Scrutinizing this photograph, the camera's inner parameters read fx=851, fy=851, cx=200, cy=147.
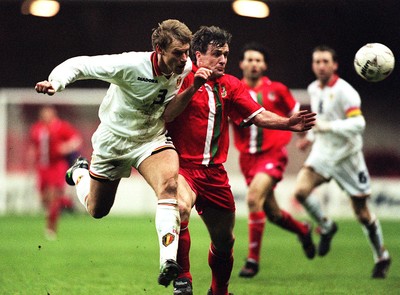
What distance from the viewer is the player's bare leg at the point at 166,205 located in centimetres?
543

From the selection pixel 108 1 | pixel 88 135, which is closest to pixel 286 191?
pixel 88 135

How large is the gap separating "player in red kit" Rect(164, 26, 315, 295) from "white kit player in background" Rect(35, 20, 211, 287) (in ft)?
0.59

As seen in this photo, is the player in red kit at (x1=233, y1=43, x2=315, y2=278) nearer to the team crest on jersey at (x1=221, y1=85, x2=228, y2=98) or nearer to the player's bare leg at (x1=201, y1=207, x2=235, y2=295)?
the player's bare leg at (x1=201, y1=207, x2=235, y2=295)

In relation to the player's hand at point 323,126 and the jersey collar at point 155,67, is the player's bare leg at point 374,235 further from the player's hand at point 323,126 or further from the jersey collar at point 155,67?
the jersey collar at point 155,67

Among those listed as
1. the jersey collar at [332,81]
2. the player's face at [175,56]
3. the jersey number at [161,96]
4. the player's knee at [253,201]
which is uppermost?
the jersey collar at [332,81]

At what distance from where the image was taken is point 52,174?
15258 millimetres

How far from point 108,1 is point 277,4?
4.29 meters

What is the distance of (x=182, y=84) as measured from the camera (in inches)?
253

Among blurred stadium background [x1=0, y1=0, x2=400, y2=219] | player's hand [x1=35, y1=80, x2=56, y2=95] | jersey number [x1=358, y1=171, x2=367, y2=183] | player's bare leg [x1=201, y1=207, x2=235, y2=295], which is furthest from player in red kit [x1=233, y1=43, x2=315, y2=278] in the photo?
blurred stadium background [x1=0, y1=0, x2=400, y2=219]

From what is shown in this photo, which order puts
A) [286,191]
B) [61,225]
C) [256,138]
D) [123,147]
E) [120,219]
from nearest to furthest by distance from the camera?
1. [123,147]
2. [256,138]
3. [61,225]
4. [120,219]
5. [286,191]

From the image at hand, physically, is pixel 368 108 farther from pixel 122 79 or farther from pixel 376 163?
pixel 122 79

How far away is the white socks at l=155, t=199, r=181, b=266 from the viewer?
5.58 m

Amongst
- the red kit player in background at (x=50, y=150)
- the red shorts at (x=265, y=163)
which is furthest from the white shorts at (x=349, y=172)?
the red kit player in background at (x=50, y=150)

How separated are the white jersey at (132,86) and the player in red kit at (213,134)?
0.41ft
